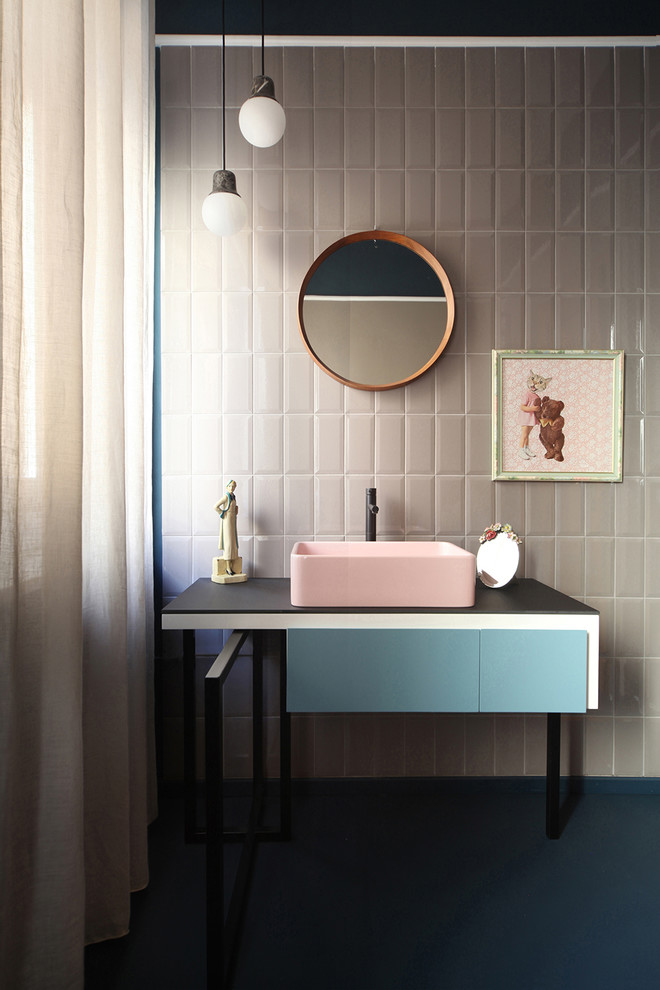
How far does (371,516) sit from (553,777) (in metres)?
0.96

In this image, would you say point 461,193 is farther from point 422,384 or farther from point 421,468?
point 421,468

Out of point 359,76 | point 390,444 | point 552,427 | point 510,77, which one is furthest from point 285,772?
point 510,77

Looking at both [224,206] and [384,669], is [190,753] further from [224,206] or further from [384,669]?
[224,206]

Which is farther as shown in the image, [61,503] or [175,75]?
[175,75]

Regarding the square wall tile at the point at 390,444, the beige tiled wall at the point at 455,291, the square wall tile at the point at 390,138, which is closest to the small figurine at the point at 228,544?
the beige tiled wall at the point at 455,291

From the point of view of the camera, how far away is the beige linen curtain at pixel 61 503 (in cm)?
88

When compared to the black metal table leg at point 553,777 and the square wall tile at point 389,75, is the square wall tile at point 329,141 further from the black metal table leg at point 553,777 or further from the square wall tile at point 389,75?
the black metal table leg at point 553,777

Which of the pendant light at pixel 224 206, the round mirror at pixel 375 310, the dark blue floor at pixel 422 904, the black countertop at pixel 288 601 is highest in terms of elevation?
the pendant light at pixel 224 206

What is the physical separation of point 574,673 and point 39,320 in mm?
1381

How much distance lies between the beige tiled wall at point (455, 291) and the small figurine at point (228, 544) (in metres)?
0.13

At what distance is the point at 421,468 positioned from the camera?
184cm

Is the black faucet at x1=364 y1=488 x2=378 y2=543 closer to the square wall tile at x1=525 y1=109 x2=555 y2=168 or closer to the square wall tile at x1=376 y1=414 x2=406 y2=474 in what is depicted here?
the square wall tile at x1=376 y1=414 x2=406 y2=474

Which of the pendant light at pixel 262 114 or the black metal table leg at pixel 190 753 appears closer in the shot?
the pendant light at pixel 262 114

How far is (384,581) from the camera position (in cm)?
138
